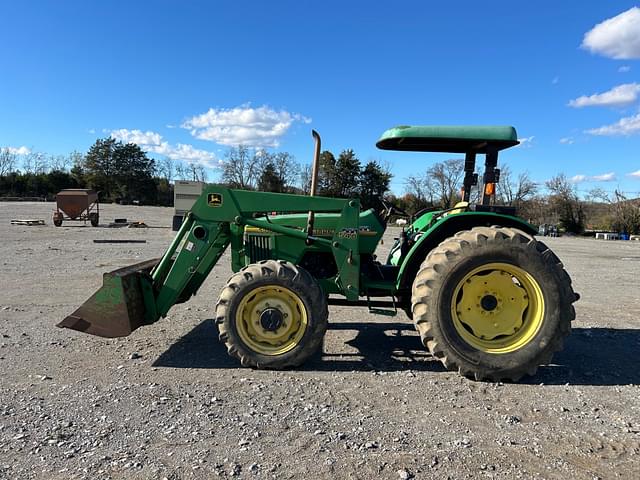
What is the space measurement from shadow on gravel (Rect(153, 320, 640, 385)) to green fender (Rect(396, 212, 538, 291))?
0.81 meters

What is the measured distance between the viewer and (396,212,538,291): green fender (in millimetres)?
4730

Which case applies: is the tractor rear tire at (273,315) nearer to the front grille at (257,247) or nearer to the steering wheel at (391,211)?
the front grille at (257,247)

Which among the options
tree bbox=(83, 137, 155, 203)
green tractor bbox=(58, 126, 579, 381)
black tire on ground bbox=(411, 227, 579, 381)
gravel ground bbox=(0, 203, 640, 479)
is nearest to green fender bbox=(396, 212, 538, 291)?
green tractor bbox=(58, 126, 579, 381)

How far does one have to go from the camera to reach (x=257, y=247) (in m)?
5.18

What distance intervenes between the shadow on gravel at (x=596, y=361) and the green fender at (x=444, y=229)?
1.47m

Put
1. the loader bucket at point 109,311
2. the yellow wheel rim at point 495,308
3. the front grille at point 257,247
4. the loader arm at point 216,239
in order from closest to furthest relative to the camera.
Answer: the yellow wheel rim at point 495,308, the loader bucket at point 109,311, the loader arm at point 216,239, the front grille at point 257,247

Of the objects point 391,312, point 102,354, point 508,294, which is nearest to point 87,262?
point 102,354

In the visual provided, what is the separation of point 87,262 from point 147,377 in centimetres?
892

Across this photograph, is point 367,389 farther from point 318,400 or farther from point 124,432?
point 124,432

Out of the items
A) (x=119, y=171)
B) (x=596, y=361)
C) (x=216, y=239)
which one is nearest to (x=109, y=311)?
(x=216, y=239)

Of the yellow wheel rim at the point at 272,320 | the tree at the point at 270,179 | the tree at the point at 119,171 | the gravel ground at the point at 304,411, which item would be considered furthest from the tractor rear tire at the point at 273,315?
the tree at the point at 119,171

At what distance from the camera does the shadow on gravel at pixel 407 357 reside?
459 cm

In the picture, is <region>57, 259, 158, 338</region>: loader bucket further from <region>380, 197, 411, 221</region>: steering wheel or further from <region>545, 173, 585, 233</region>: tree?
<region>545, 173, 585, 233</region>: tree

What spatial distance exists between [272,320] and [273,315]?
5 centimetres
